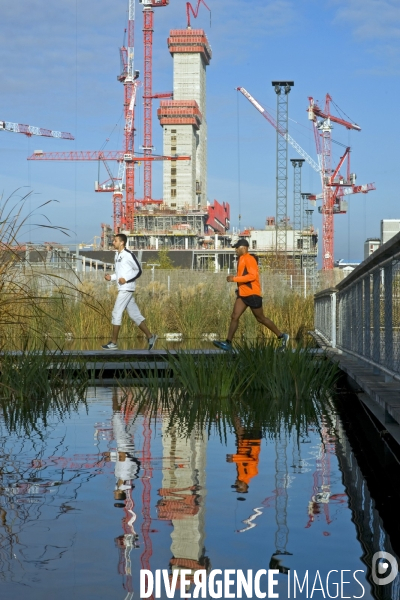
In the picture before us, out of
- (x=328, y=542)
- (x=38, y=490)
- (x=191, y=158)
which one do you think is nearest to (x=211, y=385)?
(x=38, y=490)

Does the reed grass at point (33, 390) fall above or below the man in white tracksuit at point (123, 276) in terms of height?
below

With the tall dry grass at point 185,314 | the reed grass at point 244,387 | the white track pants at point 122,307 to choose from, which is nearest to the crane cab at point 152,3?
the tall dry grass at point 185,314

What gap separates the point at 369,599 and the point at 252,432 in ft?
11.7

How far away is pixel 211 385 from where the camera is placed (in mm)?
8234

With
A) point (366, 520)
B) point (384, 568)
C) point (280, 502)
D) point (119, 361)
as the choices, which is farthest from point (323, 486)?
point (119, 361)

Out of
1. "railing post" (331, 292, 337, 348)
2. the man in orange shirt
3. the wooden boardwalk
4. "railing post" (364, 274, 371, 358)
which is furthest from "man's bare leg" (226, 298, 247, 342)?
"railing post" (364, 274, 371, 358)

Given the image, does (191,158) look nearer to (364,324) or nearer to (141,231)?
(141,231)

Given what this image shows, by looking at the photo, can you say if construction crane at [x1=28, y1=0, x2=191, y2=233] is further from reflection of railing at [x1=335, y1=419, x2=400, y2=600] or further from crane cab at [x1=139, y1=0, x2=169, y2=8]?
reflection of railing at [x1=335, y1=419, x2=400, y2=600]

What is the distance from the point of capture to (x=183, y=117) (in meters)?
189

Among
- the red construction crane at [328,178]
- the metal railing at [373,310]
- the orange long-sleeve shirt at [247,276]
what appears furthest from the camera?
the red construction crane at [328,178]

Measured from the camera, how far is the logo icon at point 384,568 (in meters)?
2.97

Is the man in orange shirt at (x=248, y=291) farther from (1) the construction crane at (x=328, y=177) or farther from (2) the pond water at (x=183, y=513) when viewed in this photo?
(1) the construction crane at (x=328, y=177)

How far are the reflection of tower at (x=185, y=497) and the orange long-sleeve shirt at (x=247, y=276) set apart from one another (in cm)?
593

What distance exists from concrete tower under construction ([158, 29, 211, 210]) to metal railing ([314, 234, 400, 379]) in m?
173
